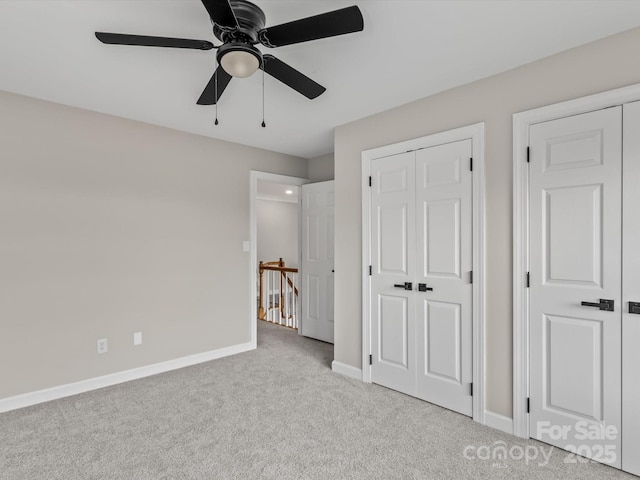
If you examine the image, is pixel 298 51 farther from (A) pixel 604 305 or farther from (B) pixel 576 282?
(A) pixel 604 305

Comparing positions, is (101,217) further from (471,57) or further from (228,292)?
(471,57)

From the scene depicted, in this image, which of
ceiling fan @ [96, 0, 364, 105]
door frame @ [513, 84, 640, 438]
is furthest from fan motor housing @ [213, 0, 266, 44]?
door frame @ [513, 84, 640, 438]

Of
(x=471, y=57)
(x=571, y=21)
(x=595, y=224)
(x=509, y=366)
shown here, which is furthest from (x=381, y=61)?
(x=509, y=366)

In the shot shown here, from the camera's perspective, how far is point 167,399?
2.89 metres

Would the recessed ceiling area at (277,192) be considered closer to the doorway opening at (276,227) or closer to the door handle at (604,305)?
the doorway opening at (276,227)

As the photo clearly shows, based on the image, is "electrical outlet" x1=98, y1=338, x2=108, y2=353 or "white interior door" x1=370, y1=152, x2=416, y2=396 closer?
"white interior door" x1=370, y1=152, x2=416, y2=396

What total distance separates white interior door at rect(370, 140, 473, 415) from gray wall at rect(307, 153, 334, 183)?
5.04 feet

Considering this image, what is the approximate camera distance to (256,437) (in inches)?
92.0

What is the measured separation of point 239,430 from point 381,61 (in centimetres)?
262

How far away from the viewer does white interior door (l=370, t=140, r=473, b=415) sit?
263 centimetres

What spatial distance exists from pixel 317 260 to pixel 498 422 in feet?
9.09

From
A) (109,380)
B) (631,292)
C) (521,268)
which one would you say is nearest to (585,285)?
(631,292)

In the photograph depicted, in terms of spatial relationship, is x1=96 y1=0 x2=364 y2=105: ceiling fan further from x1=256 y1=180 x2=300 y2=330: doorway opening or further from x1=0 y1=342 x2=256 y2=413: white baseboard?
x1=256 y1=180 x2=300 y2=330: doorway opening

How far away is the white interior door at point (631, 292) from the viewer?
1.94 meters
